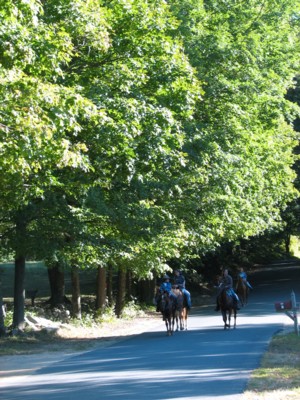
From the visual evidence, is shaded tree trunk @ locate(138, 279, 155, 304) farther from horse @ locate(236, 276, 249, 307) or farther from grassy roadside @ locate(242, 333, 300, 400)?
grassy roadside @ locate(242, 333, 300, 400)

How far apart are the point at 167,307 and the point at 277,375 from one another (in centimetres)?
1124

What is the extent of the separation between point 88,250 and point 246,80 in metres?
9.68

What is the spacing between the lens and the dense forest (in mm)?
13555

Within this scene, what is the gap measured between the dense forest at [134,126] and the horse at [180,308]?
2.25 metres

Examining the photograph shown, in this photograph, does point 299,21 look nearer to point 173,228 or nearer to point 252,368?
point 173,228

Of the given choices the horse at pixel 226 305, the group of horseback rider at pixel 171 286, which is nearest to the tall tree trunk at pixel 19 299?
the group of horseback rider at pixel 171 286

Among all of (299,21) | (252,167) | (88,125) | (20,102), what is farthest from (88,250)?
(299,21)

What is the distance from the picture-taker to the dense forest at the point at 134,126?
44.5 ft

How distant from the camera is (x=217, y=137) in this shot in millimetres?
26484

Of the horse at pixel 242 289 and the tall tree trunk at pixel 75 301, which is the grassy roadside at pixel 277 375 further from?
the horse at pixel 242 289

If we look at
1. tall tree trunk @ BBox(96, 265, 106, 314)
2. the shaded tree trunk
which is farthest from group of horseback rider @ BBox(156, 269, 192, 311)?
the shaded tree trunk

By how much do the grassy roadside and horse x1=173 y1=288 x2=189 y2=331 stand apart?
6.70m

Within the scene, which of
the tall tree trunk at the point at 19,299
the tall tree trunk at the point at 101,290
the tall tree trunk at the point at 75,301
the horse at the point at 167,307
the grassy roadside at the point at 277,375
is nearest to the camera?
the grassy roadside at the point at 277,375

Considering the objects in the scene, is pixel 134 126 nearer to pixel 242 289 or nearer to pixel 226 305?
pixel 226 305
